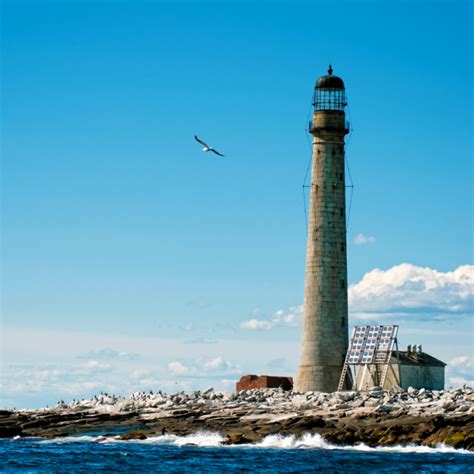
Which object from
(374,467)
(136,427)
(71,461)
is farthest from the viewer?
(136,427)

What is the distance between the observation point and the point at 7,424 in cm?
5000

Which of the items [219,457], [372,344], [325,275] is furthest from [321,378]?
[219,457]

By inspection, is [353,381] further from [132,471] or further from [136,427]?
[132,471]

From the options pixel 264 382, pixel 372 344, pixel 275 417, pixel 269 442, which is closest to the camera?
pixel 269 442

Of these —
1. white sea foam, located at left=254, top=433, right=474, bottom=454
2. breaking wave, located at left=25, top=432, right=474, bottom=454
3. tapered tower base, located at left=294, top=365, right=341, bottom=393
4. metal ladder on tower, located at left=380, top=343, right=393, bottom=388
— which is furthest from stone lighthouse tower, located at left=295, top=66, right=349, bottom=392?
white sea foam, located at left=254, top=433, right=474, bottom=454

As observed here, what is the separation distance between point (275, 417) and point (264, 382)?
12.4 m

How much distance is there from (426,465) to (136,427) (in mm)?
16112

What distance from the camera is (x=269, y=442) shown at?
4172 centimetres

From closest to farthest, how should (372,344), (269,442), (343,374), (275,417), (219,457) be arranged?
(219,457)
(269,442)
(275,417)
(343,374)
(372,344)

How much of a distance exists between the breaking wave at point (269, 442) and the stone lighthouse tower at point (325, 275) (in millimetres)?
9966

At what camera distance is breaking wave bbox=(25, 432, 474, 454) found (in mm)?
38625

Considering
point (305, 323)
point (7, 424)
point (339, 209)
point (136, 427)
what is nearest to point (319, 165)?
point (339, 209)

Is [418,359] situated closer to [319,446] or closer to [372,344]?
[372,344]

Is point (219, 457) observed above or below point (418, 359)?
below
